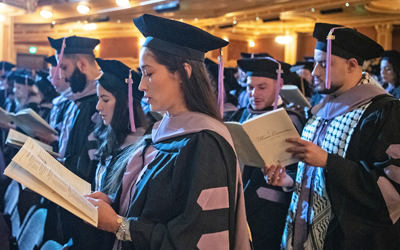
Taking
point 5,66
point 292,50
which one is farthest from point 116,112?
point 292,50

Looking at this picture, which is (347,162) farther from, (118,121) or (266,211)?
(118,121)

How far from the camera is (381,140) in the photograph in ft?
6.63

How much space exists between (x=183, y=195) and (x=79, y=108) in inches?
89.3

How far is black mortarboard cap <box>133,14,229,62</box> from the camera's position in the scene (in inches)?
59.9

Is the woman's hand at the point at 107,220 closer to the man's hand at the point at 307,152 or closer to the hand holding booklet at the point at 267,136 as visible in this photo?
the hand holding booklet at the point at 267,136

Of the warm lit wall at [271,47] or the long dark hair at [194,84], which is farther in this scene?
the warm lit wall at [271,47]

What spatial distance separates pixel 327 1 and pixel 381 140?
29.8 ft

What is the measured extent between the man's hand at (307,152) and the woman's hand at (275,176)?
5.9 inches

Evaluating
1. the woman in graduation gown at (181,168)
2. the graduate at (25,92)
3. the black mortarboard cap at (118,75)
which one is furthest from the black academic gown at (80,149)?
the graduate at (25,92)

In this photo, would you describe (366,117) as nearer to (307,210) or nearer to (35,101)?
(307,210)

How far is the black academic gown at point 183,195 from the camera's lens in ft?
4.51

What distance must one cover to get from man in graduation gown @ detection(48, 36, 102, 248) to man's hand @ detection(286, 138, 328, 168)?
4.99 ft

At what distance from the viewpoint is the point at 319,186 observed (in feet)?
7.33

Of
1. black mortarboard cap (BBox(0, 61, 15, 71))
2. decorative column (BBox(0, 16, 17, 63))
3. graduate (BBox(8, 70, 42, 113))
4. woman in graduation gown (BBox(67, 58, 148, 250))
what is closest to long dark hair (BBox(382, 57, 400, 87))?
woman in graduation gown (BBox(67, 58, 148, 250))
